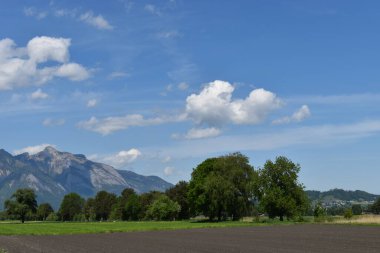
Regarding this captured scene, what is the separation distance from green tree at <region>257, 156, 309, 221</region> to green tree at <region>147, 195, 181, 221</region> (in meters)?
48.6

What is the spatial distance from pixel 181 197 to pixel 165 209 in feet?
45.0

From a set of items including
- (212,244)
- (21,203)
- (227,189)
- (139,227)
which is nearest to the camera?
(212,244)

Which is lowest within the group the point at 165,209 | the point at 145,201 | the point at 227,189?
the point at 165,209

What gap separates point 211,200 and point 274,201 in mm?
15611

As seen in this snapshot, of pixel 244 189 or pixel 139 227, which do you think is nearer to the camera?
pixel 139 227

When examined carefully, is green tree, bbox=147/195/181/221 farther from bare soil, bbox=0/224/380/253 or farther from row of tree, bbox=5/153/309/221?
bare soil, bbox=0/224/380/253

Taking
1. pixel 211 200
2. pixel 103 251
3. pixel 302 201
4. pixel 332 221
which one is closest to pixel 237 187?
pixel 211 200

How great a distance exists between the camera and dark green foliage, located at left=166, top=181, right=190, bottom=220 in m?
165

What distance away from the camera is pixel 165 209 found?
15262 cm

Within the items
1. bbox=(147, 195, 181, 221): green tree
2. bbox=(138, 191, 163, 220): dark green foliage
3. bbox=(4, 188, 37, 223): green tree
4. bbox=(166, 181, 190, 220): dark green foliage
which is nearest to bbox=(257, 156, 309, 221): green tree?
bbox=(147, 195, 181, 221): green tree

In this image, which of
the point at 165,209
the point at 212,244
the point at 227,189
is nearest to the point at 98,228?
the point at 227,189

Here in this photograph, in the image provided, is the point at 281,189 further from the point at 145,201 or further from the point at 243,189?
the point at 145,201

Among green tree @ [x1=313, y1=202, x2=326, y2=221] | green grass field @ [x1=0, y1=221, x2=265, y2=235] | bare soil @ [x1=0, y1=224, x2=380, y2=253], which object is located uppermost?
green tree @ [x1=313, y1=202, x2=326, y2=221]

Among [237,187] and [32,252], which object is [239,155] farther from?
[32,252]
